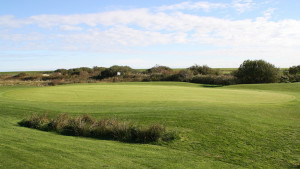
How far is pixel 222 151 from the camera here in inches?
282

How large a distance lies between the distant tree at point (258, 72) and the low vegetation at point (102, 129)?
28877 mm

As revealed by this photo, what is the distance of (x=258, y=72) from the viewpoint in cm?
3422

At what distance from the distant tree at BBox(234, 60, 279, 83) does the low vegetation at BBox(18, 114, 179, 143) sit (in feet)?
94.7

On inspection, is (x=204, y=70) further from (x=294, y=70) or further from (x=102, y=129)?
(x=102, y=129)

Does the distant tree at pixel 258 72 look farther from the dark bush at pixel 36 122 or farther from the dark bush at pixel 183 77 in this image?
the dark bush at pixel 36 122

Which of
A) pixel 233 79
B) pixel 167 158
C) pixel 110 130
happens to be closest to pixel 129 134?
pixel 110 130

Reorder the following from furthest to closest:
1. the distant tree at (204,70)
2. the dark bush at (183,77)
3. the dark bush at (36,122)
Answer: the distant tree at (204,70)
the dark bush at (183,77)
the dark bush at (36,122)

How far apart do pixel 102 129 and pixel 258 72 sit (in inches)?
1170

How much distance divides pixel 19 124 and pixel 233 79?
2947 centimetres

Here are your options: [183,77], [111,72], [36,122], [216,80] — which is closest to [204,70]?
[183,77]

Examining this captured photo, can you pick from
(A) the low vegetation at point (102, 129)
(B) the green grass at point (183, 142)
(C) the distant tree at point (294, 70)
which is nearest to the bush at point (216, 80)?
(C) the distant tree at point (294, 70)

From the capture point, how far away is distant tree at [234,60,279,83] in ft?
111

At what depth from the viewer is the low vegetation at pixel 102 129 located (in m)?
8.36

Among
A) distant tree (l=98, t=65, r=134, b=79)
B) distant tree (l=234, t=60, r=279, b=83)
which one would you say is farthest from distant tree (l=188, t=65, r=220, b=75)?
distant tree (l=98, t=65, r=134, b=79)
